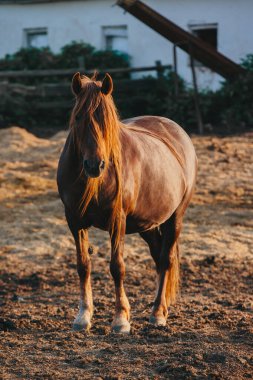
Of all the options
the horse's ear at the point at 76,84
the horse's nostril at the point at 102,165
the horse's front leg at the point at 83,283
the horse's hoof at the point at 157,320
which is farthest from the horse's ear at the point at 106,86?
the horse's hoof at the point at 157,320

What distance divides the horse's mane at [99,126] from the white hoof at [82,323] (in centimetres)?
82

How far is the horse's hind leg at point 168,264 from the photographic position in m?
6.73

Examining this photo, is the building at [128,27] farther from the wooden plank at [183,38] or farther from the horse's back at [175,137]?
the horse's back at [175,137]

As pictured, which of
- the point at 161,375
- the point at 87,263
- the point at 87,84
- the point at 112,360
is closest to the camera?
the point at 161,375

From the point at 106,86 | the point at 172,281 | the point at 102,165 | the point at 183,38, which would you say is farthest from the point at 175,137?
the point at 183,38

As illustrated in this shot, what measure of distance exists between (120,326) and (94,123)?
1.56 metres

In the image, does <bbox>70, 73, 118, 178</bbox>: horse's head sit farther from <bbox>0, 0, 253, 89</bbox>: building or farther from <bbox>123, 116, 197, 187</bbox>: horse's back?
<bbox>0, 0, 253, 89</bbox>: building

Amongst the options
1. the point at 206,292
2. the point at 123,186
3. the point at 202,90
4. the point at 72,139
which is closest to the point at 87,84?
the point at 72,139

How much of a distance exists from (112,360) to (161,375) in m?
0.45

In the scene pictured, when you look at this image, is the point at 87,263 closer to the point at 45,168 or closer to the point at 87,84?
the point at 87,84

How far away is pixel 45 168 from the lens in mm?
13969

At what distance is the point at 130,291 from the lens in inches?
310

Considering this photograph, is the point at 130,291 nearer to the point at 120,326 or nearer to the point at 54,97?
the point at 120,326

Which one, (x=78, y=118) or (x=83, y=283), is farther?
(x=83, y=283)
